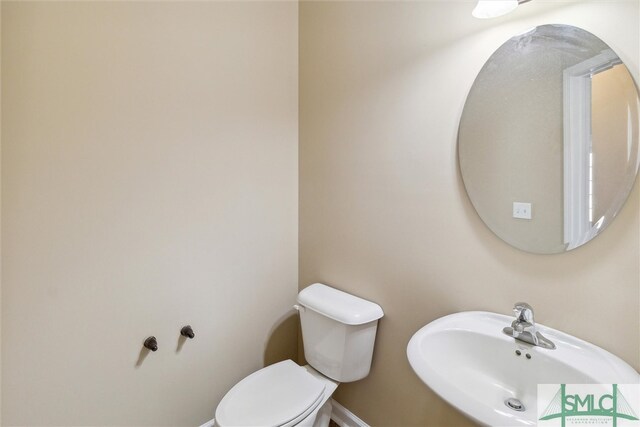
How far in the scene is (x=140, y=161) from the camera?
50.4 inches

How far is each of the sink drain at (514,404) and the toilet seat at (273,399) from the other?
2.41ft

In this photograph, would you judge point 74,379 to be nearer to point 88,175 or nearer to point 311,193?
point 88,175

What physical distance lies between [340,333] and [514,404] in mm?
677

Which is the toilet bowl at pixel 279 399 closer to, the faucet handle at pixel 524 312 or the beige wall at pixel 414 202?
the beige wall at pixel 414 202

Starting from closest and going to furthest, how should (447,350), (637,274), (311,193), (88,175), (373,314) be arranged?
(637,274)
(447,350)
(88,175)
(373,314)
(311,193)

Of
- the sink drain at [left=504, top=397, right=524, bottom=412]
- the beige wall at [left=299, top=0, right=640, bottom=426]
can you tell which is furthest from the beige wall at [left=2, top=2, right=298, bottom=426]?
the sink drain at [left=504, top=397, right=524, bottom=412]

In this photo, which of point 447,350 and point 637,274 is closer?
point 637,274

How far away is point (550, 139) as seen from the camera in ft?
3.08

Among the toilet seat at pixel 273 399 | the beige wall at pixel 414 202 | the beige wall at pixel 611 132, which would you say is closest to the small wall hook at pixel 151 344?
the toilet seat at pixel 273 399

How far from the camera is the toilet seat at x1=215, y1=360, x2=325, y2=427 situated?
1.17 m

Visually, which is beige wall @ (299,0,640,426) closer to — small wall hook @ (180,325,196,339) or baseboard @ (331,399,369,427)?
baseboard @ (331,399,369,427)

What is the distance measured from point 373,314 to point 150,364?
3.35ft

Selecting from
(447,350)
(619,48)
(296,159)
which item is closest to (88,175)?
(296,159)

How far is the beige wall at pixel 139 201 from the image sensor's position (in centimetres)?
107
